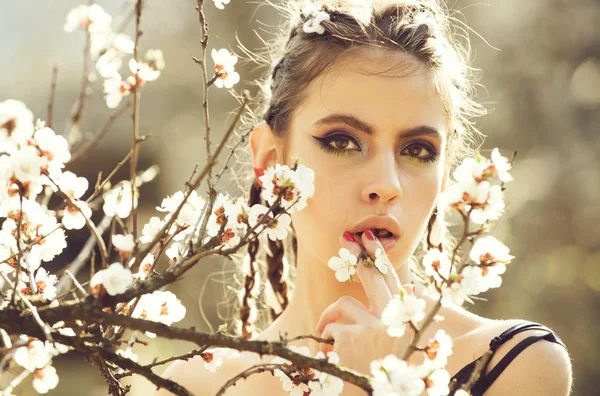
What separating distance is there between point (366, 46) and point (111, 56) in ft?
2.18

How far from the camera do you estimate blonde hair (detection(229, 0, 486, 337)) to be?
5.57 ft

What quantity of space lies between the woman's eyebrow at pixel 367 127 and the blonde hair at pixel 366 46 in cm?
13

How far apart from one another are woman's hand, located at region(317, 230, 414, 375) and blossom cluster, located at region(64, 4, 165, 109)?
0.56 m

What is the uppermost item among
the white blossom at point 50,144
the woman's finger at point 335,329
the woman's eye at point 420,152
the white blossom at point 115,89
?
the woman's eye at point 420,152

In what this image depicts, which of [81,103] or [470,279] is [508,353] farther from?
[81,103]

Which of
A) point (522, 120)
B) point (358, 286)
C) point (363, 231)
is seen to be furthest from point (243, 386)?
point (522, 120)

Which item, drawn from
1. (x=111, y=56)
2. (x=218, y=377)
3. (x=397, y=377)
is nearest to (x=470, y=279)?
(x=397, y=377)

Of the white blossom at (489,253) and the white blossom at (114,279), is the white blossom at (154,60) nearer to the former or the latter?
the white blossom at (114,279)

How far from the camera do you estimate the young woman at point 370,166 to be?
4.72 feet

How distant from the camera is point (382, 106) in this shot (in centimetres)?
153

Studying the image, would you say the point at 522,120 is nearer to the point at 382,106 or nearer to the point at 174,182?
the point at 174,182

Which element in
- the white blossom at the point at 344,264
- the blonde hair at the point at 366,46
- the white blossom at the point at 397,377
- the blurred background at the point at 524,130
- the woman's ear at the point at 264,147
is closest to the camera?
the white blossom at the point at 397,377

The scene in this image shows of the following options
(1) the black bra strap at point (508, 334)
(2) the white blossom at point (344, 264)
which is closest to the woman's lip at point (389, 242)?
(2) the white blossom at point (344, 264)

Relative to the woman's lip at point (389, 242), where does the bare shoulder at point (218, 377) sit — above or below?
below
